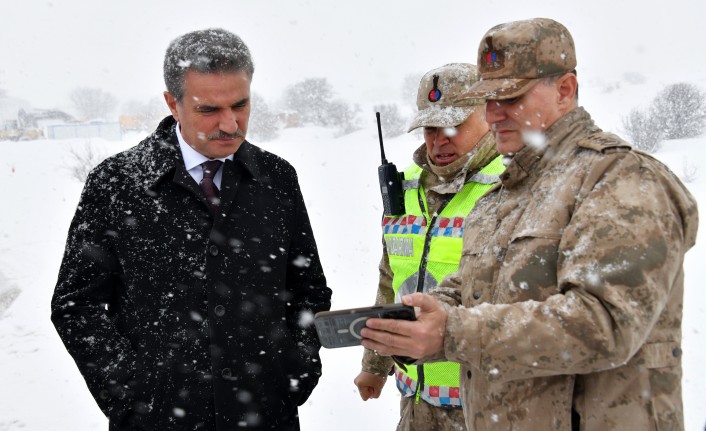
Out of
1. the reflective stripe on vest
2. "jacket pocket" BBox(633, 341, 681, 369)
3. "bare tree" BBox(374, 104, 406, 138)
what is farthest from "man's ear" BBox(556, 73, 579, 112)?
"bare tree" BBox(374, 104, 406, 138)

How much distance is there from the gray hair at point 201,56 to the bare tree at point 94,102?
50.7 m

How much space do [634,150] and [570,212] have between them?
238 mm

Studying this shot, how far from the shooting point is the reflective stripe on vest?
2.84 m

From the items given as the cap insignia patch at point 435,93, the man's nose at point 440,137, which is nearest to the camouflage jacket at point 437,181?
the man's nose at point 440,137

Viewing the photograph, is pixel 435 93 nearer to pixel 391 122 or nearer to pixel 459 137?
pixel 459 137

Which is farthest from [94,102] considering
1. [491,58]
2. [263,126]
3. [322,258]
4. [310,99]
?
[491,58]

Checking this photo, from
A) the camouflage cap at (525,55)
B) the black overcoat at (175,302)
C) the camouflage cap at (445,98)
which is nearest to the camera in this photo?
the camouflage cap at (525,55)

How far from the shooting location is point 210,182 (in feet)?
8.84

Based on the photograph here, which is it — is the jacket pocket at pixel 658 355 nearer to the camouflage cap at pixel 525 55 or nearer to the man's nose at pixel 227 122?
the camouflage cap at pixel 525 55

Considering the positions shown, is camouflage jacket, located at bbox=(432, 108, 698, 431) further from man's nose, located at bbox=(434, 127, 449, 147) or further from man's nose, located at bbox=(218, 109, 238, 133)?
man's nose, located at bbox=(218, 109, 238, 133)

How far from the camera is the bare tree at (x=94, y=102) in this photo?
166ft

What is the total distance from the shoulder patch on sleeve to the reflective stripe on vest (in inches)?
38.1

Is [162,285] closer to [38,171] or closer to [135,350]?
[135,350]

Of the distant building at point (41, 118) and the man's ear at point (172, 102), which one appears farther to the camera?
the distant building at point (41, 118)
